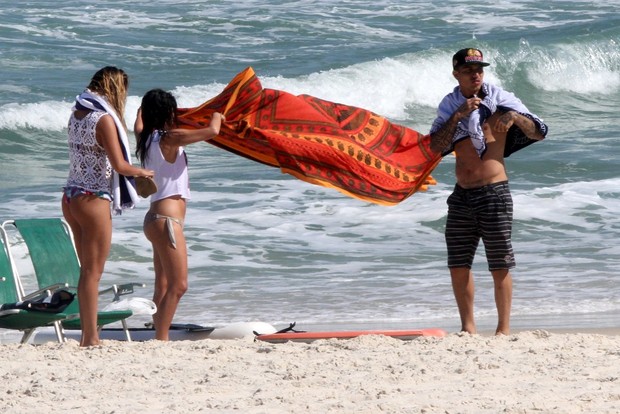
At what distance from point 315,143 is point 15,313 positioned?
1974 millimetres

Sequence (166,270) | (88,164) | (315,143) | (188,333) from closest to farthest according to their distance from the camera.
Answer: (88,164)
(166,270)
(315,143)
(188,333)

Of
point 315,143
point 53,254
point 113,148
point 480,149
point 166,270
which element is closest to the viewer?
point 113,148

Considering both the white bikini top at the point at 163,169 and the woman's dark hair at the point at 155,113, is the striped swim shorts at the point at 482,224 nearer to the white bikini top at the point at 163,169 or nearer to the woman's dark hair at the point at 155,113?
the white bikini top at the point at 163,169

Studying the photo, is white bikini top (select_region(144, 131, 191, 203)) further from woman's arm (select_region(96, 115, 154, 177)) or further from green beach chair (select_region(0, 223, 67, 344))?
green beach chair (select_region(0, 223, 67, 344))

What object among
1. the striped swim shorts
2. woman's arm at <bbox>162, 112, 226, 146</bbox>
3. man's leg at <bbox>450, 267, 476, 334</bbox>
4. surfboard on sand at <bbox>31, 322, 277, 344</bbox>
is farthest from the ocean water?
woman's arm at <bbox>162, 112, 226, 146</bbox>

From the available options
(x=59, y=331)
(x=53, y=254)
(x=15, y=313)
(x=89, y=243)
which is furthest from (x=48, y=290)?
(x=89, y=243)

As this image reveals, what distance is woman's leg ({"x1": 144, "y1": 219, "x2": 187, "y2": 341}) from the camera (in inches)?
266

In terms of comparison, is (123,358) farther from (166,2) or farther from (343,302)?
(166,2)

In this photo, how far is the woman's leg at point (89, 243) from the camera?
6.39 metres

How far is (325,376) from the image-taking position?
568cm

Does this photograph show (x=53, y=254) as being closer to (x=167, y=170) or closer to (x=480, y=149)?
(x=167, y=170)

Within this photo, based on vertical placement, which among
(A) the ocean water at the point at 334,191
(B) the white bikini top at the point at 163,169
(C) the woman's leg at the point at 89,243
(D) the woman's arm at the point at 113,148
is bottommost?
(A) the ocean water at the point at 334,191

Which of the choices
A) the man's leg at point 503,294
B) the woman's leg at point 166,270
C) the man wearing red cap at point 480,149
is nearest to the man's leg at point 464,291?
the man wearing red cap at point 480,149

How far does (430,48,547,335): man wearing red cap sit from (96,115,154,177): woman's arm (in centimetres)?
163
